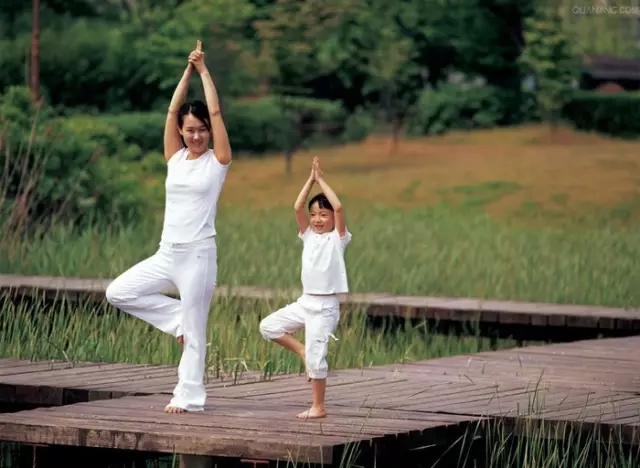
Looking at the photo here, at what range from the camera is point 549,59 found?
3275 cm

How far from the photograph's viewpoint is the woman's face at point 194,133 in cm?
775

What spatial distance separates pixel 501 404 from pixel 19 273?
659 cm

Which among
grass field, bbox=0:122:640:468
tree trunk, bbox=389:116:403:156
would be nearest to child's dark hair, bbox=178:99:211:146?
grass field, bbox=0:122:640:468

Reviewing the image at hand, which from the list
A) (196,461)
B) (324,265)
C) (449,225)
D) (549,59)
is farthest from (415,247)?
(549,59)

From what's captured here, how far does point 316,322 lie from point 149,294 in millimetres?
703

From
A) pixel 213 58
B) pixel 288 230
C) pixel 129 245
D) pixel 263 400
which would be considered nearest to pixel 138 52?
pixel 213 58

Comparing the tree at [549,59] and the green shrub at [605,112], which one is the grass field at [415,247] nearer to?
the green shrub at [605,112]

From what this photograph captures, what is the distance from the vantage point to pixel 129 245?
15719 mm

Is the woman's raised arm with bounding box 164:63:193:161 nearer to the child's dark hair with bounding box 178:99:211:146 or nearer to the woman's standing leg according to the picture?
the child's dark hair with bounding box 178:99:211:146

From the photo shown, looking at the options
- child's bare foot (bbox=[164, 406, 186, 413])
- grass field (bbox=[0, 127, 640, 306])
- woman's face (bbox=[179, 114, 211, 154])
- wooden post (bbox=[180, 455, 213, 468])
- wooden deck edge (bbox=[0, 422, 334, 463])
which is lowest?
wooden post (bbox=[180, 455, 213, 468])

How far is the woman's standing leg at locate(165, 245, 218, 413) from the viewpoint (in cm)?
766

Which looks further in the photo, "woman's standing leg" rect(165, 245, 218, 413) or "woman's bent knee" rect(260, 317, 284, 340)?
"woman's bent knee" rect(260, 317, 284, 340)

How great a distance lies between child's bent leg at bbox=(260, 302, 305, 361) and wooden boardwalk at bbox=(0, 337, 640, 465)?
0.27 metres

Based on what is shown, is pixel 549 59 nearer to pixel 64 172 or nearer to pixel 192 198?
pixel 64 172
